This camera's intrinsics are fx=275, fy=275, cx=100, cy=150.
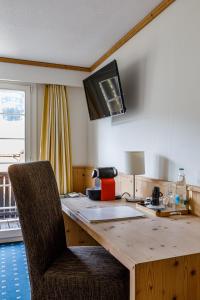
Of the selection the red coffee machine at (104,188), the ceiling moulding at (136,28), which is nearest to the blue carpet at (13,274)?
the red coffee machine at (104,188)

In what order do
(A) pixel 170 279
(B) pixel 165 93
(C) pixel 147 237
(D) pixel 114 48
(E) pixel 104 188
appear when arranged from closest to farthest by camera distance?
(A) pixel 170 279
(C) pixel 147 237
(B) pixel 165 93
(E) pixel 104 188
(D) pixel 114 48

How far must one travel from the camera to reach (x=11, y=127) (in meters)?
3.43

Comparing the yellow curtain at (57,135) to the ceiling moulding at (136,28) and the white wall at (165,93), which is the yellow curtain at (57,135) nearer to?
the ceiling moulding at (136,28)

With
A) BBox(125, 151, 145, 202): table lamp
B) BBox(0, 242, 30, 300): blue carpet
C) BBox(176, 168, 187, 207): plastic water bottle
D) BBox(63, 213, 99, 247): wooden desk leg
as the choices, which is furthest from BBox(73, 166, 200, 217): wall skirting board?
BBox(0, 242, 30, 300): blue carpet

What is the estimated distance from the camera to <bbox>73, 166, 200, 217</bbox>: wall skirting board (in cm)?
175

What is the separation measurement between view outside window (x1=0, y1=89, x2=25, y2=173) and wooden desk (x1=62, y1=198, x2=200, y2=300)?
218cm

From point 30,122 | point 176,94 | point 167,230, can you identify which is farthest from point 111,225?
point 30,122

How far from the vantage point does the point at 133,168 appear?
214 centimetres

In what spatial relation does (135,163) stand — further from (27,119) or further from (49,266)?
(27,119)

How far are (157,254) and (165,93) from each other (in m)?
1.35

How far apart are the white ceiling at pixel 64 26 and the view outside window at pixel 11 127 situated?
20.9 inches

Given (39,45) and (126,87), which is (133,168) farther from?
(39,45)

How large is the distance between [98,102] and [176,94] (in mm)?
1141

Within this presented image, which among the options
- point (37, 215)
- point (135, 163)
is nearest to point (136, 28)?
point (135, 163)
